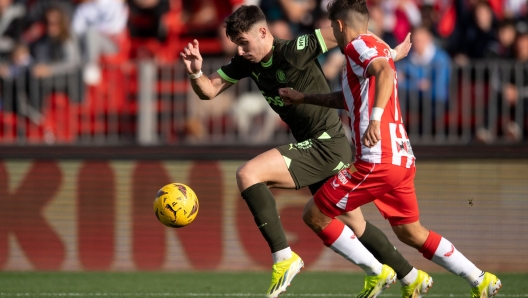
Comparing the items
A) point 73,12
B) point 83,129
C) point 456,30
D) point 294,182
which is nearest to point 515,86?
point 456,30

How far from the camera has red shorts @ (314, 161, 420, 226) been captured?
6.52 metres

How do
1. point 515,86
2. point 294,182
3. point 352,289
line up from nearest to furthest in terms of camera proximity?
point 294,182
point 352,289
point 515,86

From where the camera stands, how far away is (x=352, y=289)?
919cm

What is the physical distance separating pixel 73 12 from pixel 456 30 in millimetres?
5854

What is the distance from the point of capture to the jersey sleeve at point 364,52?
633 cm

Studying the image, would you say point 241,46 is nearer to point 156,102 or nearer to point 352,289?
point 352,289

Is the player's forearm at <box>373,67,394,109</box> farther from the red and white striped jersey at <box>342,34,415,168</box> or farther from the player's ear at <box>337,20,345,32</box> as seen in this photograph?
the player's ear at <box>337,20,345,32</box>

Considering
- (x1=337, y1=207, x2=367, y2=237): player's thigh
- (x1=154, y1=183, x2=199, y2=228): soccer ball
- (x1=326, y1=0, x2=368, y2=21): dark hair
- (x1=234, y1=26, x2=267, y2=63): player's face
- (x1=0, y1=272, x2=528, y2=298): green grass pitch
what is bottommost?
(x1=0, y1=272, x2=528, y2=298): green grass pitch

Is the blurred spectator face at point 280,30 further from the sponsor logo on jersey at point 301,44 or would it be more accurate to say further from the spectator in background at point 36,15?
the sponsor logo on jersey at point 301,44

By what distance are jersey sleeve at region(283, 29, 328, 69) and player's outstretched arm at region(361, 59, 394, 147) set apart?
51.6 inches

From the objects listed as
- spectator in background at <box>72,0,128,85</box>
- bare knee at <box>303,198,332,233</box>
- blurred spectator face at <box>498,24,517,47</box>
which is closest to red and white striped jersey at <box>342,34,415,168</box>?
bare knee at <box>303,198,332,233</box>

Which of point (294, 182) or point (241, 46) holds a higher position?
point (241, 46)

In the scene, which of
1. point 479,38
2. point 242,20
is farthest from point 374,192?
point 479,38

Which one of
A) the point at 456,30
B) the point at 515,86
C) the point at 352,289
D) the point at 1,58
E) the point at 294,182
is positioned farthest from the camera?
the point at 1,58
